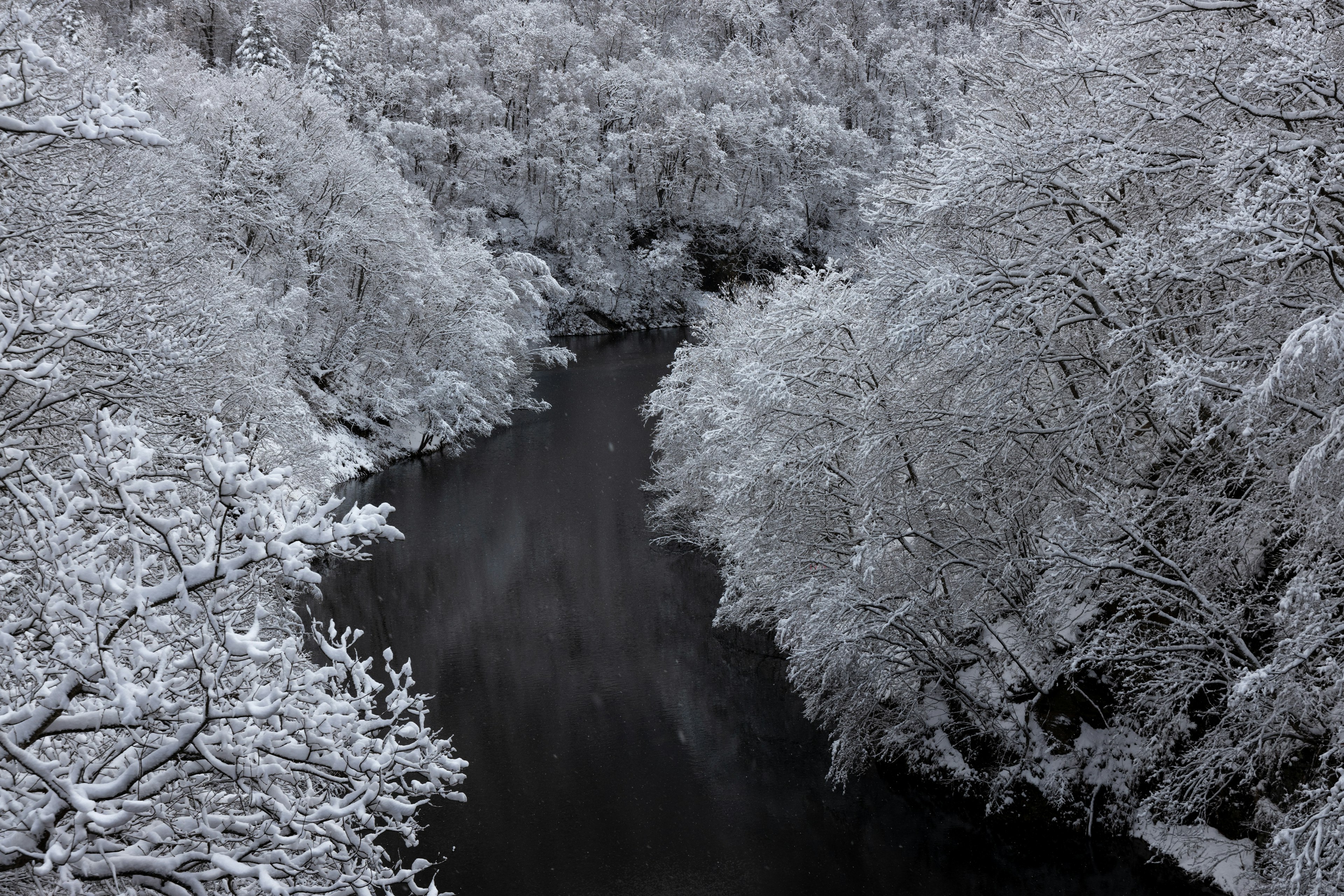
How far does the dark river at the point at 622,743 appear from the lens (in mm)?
12266

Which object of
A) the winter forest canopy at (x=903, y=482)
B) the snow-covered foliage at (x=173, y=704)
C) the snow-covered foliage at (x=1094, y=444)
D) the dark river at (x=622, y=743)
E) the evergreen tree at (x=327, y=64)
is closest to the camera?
the snow-covered foliage at (x=173, y=704)

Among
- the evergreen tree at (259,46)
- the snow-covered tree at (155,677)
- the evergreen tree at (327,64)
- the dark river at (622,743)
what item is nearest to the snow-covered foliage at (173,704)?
the snow-covered tree at (155,677)

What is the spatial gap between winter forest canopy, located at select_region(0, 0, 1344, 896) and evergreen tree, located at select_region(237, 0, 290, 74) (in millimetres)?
22379

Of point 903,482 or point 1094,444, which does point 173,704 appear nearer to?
point 903,482

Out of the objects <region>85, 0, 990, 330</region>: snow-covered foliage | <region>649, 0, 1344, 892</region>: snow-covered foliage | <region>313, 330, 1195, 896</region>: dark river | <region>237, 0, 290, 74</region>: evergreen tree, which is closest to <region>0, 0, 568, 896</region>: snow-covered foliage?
<region>313, 330, 1195, 896</region>: dark river

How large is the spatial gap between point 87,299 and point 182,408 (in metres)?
1.25

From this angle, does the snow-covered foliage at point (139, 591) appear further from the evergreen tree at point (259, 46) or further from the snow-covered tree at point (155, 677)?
the evergreen tree at point (259, 46)

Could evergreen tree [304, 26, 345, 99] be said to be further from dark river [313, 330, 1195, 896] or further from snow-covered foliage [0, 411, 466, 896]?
snow-covered foliage [0, 411, 466, 896]

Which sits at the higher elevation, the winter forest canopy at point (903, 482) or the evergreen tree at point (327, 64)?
the winter forest canopy at point (903, 482)

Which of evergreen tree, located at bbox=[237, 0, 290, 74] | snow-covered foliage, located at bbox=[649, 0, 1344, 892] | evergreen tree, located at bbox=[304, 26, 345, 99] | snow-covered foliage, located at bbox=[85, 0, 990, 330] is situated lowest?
snow-covered foliage, located at bbox=[85, 0, 990, 330]

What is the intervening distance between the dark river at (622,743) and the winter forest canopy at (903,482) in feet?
2.58

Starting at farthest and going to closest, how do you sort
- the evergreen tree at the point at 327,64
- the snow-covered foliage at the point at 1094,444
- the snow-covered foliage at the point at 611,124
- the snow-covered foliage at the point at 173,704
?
the snow-covered foliage at the point at 611,124 < the evergreen tree at the point at 327,64 < the snow-covered foliage at the point at 1094,444 < the snow-covered foliage at the point at 173,704

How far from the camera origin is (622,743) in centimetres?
1538

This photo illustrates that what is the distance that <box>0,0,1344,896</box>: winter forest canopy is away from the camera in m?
4.63
